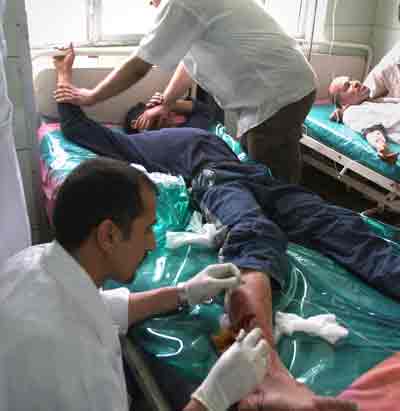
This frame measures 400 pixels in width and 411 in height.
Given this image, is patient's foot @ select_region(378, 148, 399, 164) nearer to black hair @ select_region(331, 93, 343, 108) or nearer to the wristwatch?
black hair @ select_region(331, 93, 343, 108)

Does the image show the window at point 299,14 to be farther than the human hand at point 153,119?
Yes

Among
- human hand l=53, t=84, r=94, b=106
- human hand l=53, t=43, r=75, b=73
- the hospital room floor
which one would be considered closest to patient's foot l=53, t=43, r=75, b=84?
A: human hand l=53, t=43, r=75, b=73

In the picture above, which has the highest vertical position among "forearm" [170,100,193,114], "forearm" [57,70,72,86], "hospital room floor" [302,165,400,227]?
"forearm" [57,70,72,86]

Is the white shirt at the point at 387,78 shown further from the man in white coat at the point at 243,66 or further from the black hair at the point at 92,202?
the black hair at the point at 92,202

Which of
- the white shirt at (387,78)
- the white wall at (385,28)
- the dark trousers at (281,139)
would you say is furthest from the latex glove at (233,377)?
the white wall at (385,28)

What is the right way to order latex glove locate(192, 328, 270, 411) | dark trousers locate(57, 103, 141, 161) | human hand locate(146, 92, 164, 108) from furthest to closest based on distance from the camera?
1. human hand locate(146, 92, 164, 108)
2. dark trousers locate(57, 103, 141, 161)
3. latex glove locate(192, 328, 270, 411)

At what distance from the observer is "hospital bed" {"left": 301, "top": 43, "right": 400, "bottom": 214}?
2.71m

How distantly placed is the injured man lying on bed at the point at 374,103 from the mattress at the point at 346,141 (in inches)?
2.1

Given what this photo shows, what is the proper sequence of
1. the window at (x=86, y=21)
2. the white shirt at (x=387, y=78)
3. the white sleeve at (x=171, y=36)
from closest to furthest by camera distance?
the white sleeve at (x=171, y=36) < the window at (x=86, y=21) < the white shirt at (x=387, y=78)

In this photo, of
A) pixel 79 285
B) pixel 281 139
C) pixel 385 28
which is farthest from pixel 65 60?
pixel 385 28

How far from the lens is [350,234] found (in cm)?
178

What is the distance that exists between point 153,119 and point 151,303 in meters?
1.58

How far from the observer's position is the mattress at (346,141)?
2.65 m

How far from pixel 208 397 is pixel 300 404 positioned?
0.74 ft
